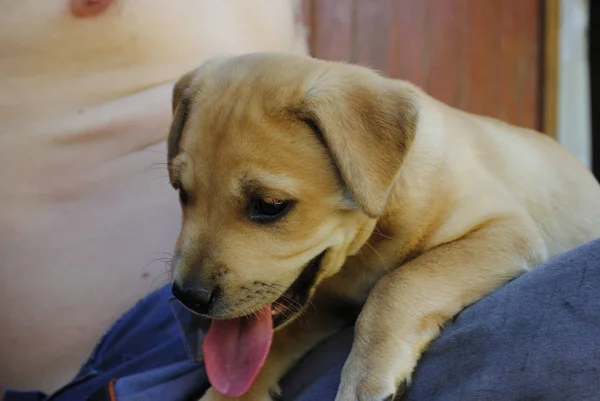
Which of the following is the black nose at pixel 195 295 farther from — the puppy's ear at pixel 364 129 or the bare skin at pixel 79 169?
the bare skin at pixel 79 169

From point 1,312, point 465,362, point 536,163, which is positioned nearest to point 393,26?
point 536,163

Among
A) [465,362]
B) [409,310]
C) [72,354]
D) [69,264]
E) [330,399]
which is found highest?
[465,362]

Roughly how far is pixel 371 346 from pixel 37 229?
1.20 m

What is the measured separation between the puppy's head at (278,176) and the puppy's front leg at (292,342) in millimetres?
159

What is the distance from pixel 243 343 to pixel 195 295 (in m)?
0.21

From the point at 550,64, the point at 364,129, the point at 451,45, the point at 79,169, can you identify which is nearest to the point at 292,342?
the point at 364,129

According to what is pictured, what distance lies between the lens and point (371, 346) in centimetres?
142

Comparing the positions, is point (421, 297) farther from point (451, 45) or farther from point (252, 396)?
point (451, 45)

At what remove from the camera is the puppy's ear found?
1.43m

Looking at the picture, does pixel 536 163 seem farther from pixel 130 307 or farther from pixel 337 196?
pixel 130 307

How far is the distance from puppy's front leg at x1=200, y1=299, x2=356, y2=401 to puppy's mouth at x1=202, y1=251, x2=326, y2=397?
9 centimetres

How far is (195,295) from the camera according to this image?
1.40 metres

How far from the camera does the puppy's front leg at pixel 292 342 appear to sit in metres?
1.62

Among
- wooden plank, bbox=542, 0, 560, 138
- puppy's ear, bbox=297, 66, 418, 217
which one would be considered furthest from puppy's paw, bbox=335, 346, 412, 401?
wooden plank, bbox=542, 0, 560, 138
